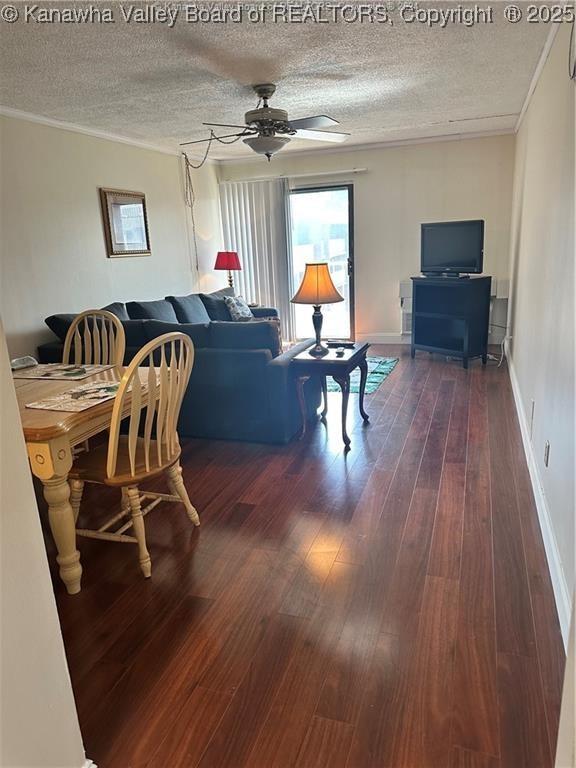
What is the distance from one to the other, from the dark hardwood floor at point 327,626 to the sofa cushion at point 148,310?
6.97 feet

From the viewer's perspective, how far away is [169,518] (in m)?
2.67

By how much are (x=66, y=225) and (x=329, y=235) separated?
3434mm

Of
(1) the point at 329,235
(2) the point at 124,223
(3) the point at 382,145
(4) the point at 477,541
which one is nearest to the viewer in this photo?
(4) the point at 477,541

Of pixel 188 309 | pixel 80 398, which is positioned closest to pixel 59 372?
pixel 80 398

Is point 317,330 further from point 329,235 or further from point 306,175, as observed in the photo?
point 306,175

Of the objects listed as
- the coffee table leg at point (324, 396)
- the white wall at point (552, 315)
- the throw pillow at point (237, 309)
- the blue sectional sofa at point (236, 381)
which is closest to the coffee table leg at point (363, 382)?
the coffee table leg at point (324, 396)

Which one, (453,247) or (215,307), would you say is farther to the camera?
(215,307)

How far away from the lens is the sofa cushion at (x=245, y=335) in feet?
11.5

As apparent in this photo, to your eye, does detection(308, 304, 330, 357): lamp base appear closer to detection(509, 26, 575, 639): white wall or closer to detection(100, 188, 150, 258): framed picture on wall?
detection(509, 26, 575, 639): white wall

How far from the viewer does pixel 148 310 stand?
475 cm

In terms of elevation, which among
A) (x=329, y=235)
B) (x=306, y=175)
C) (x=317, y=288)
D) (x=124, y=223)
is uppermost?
(x=306, y=175)

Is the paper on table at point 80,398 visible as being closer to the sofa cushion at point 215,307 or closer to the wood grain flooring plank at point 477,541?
the wood grain flooring plank at point 477,541

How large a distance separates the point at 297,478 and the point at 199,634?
134cm

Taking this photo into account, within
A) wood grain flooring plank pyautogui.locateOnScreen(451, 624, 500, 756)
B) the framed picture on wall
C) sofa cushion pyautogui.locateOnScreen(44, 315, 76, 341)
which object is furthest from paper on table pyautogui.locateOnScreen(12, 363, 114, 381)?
the framed picture on wall
